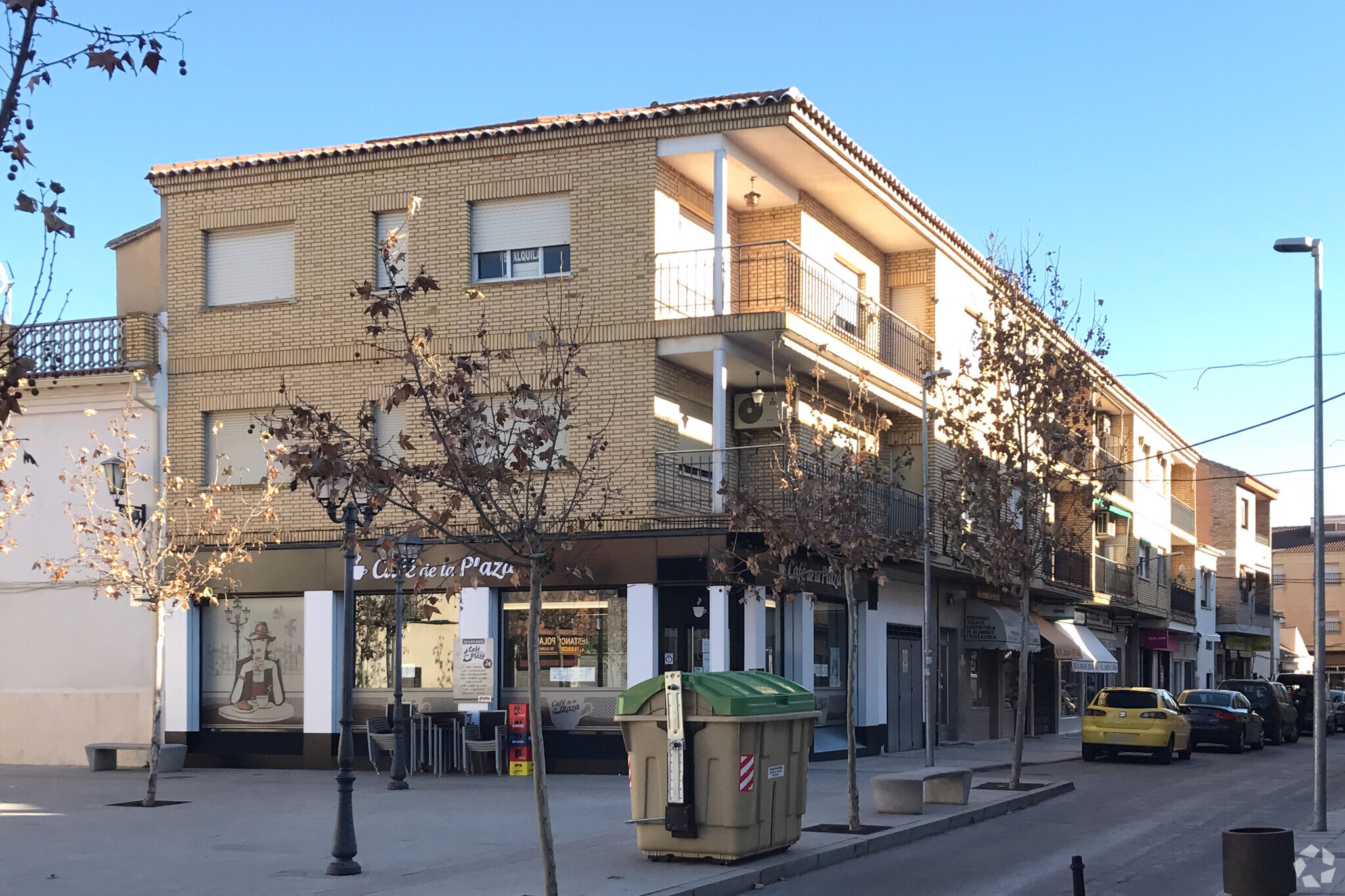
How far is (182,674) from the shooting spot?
24.5 metres

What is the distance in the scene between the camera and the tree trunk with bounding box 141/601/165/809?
699 inches

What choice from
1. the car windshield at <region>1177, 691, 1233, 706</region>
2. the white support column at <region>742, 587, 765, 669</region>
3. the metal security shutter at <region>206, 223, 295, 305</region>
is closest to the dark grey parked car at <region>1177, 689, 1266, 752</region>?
the car windshield at <region>1177, 691, 1233, 706</region>

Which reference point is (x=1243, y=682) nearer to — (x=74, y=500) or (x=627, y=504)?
(x=627, y=504)

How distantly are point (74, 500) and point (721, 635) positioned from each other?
36.4 ft

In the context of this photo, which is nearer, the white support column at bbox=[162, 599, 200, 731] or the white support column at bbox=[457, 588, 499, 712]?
the white support column at bbox=[457, 588, 499, 712]

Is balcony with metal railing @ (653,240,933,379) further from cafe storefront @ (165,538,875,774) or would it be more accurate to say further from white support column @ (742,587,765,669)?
white support column @ (742,587,765,669)

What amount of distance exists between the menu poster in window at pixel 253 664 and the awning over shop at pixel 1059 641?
1903 cm

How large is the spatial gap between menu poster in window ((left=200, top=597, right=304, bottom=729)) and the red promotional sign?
13358 millimetres

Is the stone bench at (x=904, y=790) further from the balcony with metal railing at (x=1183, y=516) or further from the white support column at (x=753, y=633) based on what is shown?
the balcony with metal railing at (x=1183, y=516)

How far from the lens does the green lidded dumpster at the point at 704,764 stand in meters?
12.4

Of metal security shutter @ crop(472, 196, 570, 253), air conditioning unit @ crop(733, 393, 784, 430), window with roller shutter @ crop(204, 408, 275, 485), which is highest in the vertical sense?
metal security shutter @ crop(472, 196, 570, 253)

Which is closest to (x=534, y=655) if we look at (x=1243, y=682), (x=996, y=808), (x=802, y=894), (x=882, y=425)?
(x=802, y=894)

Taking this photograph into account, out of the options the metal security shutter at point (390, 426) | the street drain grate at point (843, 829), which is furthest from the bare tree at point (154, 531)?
the street drain grate at point (843, 829)

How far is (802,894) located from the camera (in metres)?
11.7
